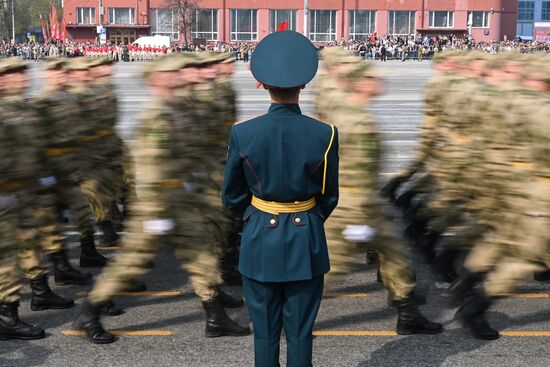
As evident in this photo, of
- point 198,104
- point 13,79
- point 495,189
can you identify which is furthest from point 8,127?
point 495,189

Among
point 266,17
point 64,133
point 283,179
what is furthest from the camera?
point 266,17

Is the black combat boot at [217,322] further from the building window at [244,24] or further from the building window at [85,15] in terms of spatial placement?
the building window at [85,15]

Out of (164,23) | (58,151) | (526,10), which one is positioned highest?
(526,10)

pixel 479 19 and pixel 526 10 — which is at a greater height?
pixel 526 10

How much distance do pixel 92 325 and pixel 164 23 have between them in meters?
79.6

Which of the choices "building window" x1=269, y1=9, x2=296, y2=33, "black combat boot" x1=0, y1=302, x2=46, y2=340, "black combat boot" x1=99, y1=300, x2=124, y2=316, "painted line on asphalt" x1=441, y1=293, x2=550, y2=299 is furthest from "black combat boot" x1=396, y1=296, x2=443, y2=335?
"building window" x1=269, y1=9, x2=296, y2=33

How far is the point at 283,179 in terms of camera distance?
3.76m

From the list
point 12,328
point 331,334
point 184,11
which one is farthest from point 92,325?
point 184,11

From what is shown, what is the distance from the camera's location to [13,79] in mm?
5719

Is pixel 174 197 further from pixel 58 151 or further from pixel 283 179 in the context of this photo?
pixel 283 179

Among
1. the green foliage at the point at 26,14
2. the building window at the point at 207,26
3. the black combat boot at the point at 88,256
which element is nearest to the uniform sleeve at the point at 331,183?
the black combat boot at the point at 88,256

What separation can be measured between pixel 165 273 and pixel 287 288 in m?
3.52

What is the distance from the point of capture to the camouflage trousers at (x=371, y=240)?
5.13m

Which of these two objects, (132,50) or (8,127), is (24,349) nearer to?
(8,127)
